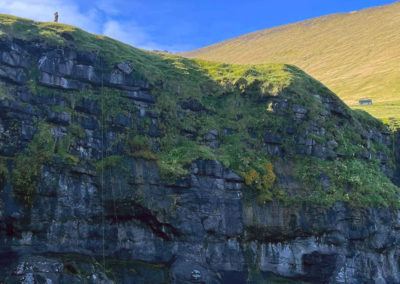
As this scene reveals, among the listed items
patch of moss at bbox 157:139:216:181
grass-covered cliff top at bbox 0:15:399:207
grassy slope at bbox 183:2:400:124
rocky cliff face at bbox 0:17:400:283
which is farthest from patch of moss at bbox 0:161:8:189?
grassy slope at bbox 183:2:400:124

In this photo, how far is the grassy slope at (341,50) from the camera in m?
80.2

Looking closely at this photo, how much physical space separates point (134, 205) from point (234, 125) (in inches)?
354

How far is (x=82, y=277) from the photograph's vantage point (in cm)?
1848

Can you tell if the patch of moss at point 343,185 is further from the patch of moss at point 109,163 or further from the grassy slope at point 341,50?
the grassy slope at point 341,50

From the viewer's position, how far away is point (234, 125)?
1050 inches

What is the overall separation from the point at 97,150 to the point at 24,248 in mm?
6348

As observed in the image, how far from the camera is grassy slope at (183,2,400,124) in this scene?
8017 cm

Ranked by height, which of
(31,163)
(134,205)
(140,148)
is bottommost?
(134,205)

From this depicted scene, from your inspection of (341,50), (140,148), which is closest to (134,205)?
(140,148)

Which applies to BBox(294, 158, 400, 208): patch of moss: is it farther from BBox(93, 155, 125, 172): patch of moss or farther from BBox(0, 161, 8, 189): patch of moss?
BBox(0, 161, 8, 189): patch of moss

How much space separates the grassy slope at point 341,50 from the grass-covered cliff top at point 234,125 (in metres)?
40.1

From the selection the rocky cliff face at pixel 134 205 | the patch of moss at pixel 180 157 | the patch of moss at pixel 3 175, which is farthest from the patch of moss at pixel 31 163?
the patch of moss at pixel 180 157

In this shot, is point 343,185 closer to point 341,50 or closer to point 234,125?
point 234,125

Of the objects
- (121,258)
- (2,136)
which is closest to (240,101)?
(121,258)
